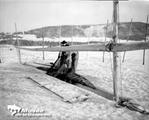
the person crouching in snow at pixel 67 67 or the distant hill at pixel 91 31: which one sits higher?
the distant hill at pixel 91 31

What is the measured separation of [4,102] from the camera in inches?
82.7

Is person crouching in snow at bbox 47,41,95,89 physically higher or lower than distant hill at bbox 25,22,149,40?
lower

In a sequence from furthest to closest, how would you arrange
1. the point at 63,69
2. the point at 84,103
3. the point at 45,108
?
the point at 63,69 < the point at 84,103 < the point at 45,108

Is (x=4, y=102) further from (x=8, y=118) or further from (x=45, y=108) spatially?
(x=45, y=108)

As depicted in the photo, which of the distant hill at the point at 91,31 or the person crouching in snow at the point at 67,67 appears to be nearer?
the person crouching in snow at the point at 67,67

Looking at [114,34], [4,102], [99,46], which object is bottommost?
[4,102]

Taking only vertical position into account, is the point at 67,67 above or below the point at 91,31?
below

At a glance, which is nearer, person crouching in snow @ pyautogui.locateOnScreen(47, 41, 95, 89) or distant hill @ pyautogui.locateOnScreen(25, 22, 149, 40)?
person crouching in snow @ pyautogui.locateOnScreen(47, 41, 95, 89)

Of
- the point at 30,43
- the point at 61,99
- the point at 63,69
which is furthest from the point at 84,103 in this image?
the point at 30,43

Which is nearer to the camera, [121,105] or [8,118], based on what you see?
[8,118]

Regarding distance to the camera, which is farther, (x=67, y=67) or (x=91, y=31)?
(x=91, y=31)

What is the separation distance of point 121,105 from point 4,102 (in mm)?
1894

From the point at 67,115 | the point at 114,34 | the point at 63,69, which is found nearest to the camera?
the point at 67,115

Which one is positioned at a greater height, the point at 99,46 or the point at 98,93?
the point at 99,46
